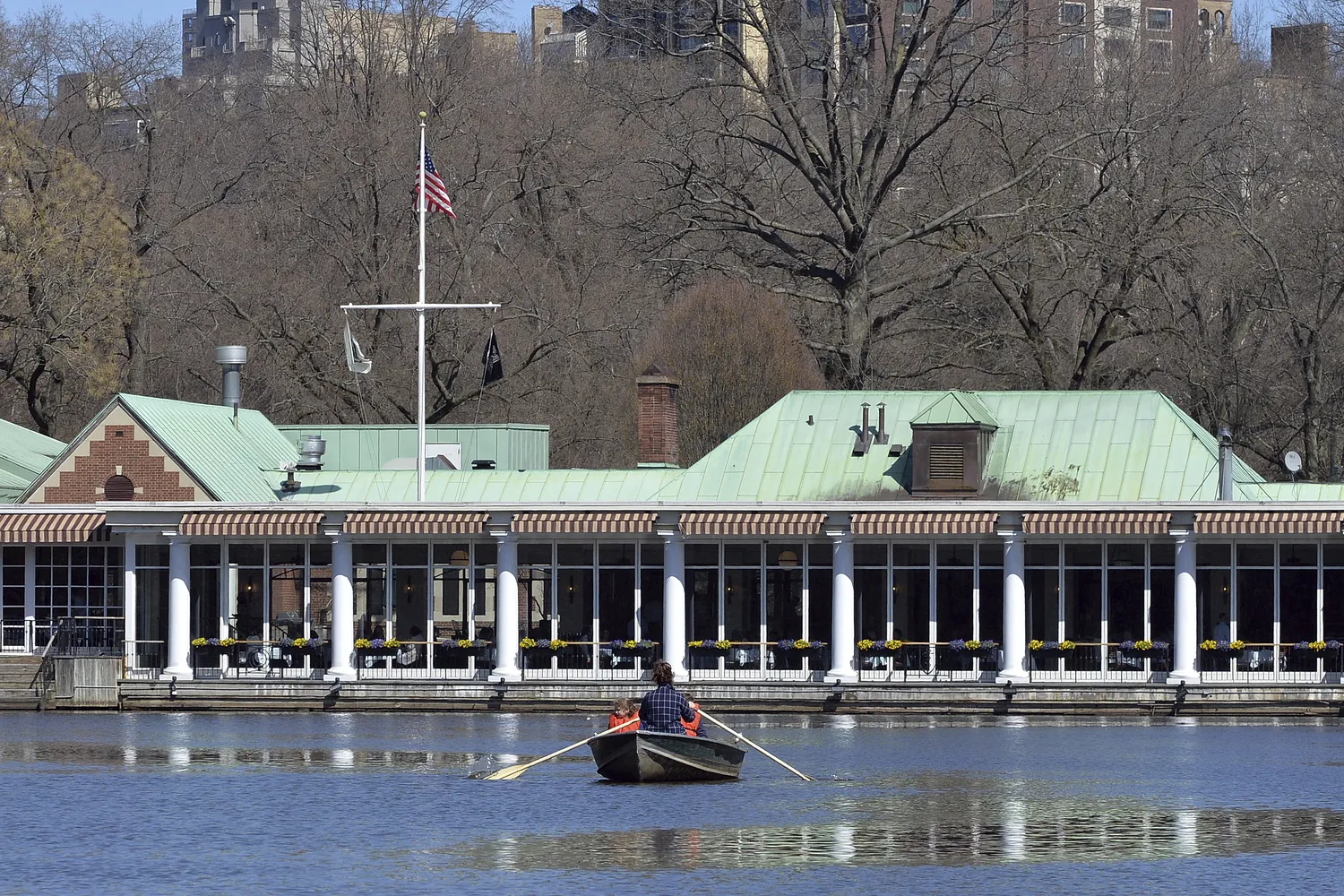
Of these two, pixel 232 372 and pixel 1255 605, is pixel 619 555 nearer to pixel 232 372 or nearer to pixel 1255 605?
pixel 232 372

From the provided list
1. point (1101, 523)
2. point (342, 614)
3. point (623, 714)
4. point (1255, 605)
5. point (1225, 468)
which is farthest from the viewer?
point (342, 614)

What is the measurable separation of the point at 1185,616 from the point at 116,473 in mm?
21879

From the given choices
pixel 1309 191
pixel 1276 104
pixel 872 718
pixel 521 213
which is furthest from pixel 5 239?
pixel 1276 104

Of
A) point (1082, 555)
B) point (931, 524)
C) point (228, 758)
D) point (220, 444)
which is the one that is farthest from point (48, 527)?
point (1082, 555)

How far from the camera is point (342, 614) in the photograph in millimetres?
48969

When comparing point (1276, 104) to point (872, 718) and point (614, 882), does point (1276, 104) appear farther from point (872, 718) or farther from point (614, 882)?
point (614, 882)

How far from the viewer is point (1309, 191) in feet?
212

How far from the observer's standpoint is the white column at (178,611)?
49.2m

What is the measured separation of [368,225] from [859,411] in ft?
81.5

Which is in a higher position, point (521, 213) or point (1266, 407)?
point (521, 213)

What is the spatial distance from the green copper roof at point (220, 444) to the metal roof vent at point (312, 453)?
0.82 meters

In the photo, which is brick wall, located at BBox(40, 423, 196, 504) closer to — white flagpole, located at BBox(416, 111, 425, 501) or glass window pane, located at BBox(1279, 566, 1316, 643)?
white flagpole, located at BBox(416, 111, 425, 501)

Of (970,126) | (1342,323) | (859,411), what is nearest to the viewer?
(859,411)

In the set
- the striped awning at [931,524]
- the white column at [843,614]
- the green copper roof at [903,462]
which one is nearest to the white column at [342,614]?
the green copper roof at [903,462]
